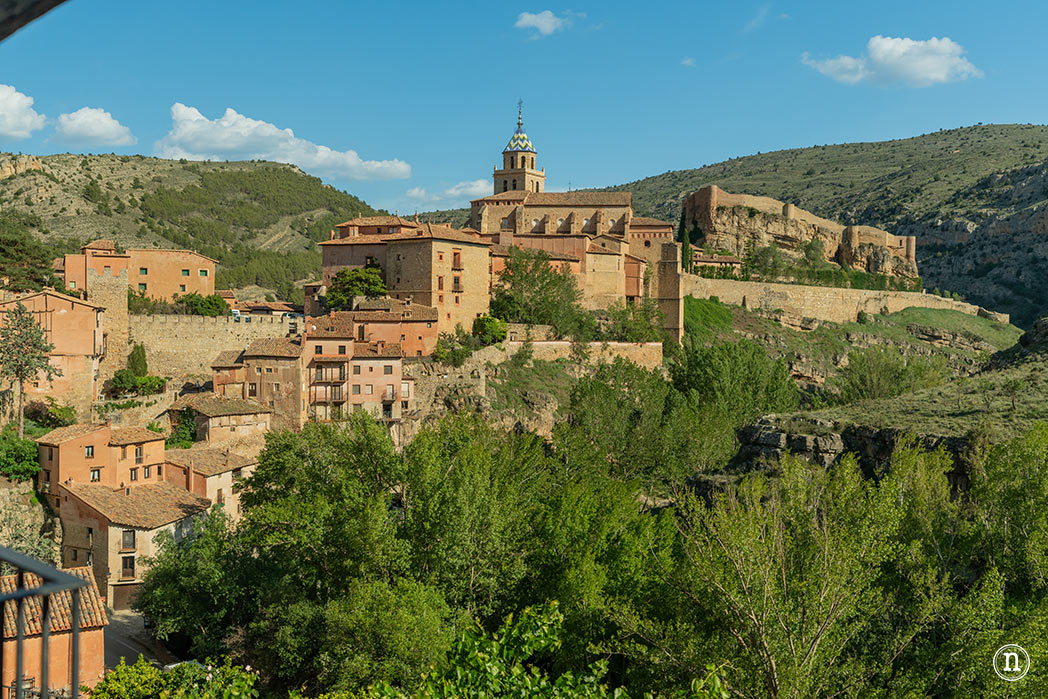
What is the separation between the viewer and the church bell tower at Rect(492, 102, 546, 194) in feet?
252

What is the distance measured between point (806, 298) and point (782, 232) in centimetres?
915

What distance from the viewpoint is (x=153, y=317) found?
3922 centimetres

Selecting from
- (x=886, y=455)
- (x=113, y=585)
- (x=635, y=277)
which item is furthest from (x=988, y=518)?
(x=635, y=277)

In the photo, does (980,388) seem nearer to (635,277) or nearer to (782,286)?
(635,277)

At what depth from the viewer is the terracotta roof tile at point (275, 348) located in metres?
37.1

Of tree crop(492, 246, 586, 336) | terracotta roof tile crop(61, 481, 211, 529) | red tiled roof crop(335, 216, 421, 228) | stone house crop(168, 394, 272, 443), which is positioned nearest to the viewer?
terracotta roof tile crop(61, 481, 211, 529)

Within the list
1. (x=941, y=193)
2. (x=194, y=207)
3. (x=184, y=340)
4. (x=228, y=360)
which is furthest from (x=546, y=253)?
(x=941, y=193)

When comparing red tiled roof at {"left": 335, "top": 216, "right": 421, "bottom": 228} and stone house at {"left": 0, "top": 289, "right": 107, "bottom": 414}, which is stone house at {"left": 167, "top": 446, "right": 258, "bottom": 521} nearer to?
stone house at {"left": 0, "top": 289, "right": 107, "bottom": 414}

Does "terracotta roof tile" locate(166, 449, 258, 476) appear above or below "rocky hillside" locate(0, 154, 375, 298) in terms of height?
below

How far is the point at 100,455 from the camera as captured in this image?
29922 mm

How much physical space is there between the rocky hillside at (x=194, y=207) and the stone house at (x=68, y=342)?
31.8 m

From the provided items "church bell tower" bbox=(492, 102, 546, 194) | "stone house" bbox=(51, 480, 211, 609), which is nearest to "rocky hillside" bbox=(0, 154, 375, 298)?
"church bell tower" bbox=(492, 102, 546, 194)

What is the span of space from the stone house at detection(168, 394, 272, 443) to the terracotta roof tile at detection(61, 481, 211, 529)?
3322mm

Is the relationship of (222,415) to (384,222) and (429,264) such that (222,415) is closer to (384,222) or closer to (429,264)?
(429,264)
